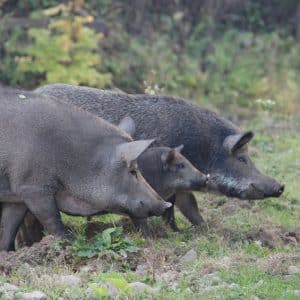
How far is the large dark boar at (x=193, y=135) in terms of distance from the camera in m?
10.6

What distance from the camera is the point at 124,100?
1085 cm

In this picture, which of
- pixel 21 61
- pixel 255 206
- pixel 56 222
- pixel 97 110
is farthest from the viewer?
pixel 21 61

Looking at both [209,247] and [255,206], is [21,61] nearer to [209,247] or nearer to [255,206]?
[255,206]

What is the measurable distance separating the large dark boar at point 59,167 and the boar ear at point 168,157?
649mm

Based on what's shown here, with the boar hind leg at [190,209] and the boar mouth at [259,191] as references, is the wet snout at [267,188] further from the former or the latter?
the boar hind leg at [190,209]

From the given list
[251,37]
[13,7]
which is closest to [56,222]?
[13,7]

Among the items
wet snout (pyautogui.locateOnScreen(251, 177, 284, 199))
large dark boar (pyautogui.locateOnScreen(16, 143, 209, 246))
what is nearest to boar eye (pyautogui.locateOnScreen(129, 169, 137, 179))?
large dark boar (pyautogui.locateOnScreen(16, 143, 209, 246))

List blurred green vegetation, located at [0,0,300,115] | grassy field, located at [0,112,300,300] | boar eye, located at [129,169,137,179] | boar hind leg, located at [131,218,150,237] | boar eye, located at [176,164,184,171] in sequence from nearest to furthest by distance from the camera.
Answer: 1. grassy field, located at [0,112,300,300]
2. boar eye, located at [129,169,137,179]
3. boar hind leg, located at [131,218,150,237]
4. boar eye, located at [176,164,184,171]
5. blurred green vegetation, located at [0,0,300,115]

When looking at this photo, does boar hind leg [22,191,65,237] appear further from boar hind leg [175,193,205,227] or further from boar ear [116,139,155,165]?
boar hind leg [175,193,205,227]

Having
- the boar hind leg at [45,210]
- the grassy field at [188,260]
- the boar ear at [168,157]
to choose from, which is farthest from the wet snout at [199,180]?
the boar hind leg at [45,210]

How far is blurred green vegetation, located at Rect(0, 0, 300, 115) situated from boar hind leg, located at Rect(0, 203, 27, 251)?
662 centimetres

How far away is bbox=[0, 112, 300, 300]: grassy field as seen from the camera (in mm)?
7496

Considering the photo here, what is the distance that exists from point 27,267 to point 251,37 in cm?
1350

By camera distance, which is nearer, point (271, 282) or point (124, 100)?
point (271, 282)
